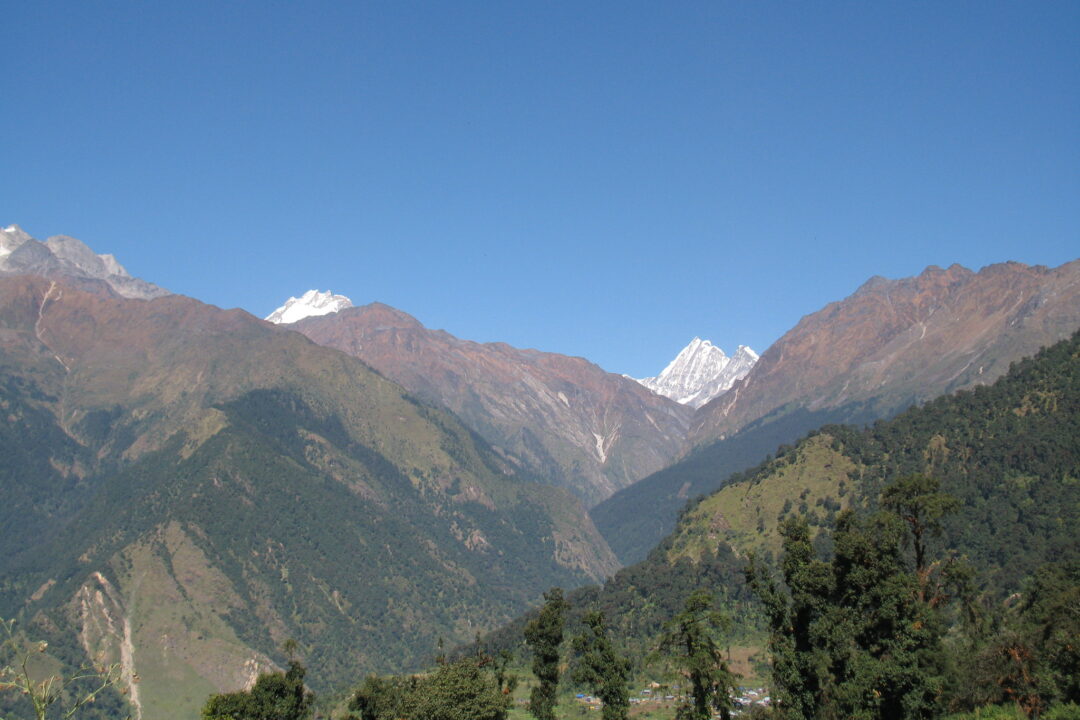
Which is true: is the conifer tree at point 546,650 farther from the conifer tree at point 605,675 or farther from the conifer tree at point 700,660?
the conifer tree at point 700,660

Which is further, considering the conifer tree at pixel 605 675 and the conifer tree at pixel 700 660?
the conifer tree at pixel 605 675

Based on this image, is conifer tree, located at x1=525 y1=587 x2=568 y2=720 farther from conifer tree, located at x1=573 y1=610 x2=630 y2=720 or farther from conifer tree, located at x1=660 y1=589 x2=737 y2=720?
conifer tree, located at x1=660 y1=589 x2=737 y2=720

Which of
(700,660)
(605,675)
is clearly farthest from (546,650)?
(700,660)

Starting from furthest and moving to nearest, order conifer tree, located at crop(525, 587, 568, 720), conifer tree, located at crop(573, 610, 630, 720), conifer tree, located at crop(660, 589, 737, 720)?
conifer tree, located at crop(525, 587, 568, 720) → conifer tree, located at crop(573, 610, 630, 720) → conifer tree, located at crop(660, 589, 737, 720)

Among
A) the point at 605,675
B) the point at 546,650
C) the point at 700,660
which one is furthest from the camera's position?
the point at 546,650

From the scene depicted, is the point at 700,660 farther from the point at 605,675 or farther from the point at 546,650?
the point at 546,650

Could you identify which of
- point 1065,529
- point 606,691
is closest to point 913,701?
point 606,691

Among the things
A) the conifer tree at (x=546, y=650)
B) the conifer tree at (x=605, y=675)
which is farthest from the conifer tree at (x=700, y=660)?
the conifer tree at (x=546, y=650)

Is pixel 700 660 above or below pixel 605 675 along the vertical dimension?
above

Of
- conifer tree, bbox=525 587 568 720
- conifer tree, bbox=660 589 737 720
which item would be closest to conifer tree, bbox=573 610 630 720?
conifer tree, bbox=525 587 568 720

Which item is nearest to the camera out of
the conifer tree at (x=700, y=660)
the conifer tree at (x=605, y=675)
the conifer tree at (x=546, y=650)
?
the conifer tree at (x=700, y=660)

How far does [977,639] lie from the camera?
80062 millimetres

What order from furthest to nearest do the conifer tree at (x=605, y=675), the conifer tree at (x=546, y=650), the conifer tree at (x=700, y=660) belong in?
the conifer tree at (x=546, y=650)
the conifer tree at (x=605, y=675)
the conifer tree at (x=700, y=660)

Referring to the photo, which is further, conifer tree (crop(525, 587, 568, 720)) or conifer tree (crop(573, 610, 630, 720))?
conifer tree (crop(525, 587, 568, 720))
